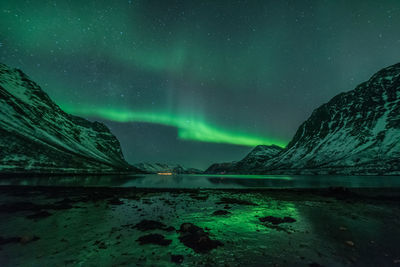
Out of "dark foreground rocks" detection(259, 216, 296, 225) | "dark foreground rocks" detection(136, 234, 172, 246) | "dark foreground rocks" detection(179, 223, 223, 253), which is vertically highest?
"dark foreground rocks" detection(259, 216, 296, 225)

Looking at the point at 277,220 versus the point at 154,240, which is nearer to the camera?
the point at 154,240

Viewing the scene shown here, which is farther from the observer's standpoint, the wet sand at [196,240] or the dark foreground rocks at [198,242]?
the dark foreground rocks at [198,242]

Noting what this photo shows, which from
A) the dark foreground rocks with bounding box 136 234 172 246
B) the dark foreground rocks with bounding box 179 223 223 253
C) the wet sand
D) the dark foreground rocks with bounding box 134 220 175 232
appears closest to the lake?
the wet sand

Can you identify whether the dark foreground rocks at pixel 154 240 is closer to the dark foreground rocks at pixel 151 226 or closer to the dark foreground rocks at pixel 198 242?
the dark foreground rocks at pixel 198 242

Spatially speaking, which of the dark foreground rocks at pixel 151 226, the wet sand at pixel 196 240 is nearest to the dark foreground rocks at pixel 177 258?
the wet sand at pixel 196 240

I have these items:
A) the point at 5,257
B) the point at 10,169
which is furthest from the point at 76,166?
the point at 5,257

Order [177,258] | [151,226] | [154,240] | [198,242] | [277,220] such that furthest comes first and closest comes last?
[277,220]
[151,226]
[154,240]
[198,242]
[177,258]

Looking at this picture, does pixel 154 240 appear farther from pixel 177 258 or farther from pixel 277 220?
pixel 277 220

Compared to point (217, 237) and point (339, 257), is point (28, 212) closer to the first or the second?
point (217, 237)

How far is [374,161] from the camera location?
18550cm

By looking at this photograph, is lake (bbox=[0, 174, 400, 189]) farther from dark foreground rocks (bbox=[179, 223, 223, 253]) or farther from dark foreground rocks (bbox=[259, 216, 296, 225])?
dark foreground rocks (bbox=[179, 223, 223, 253])

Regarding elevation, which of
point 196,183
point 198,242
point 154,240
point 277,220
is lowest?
point 154,240

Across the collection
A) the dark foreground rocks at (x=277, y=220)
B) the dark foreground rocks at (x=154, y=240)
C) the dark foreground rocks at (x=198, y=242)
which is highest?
the dark foreground rocks at (x=277, y=220)

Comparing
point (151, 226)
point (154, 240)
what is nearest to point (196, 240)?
point (154, 240)
